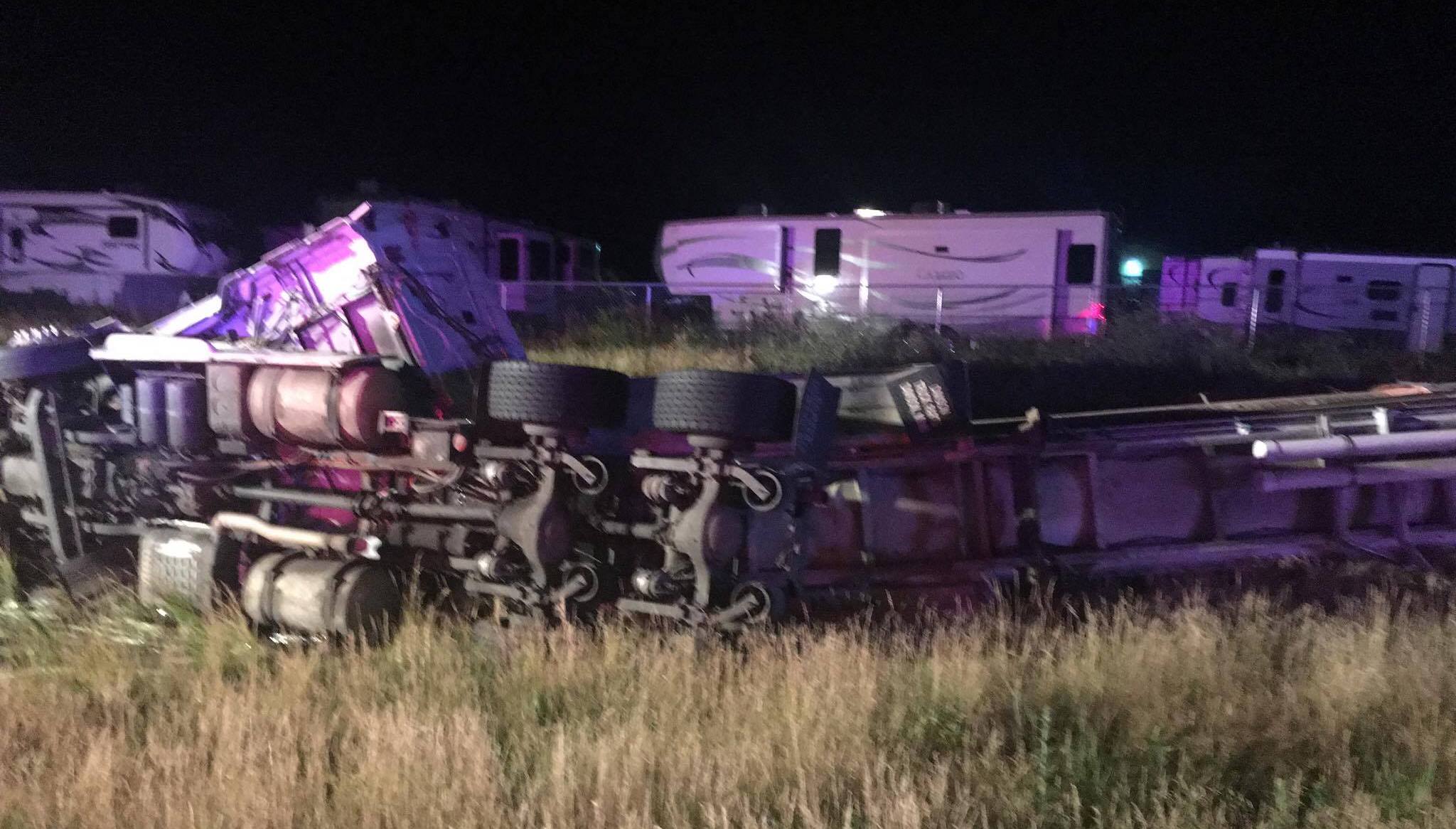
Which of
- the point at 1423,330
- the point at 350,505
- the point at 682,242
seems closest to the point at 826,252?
the point at 682,242

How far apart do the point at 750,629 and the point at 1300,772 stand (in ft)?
7.53

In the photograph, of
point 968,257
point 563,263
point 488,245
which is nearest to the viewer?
point 968,257

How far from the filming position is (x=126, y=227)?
2014cm

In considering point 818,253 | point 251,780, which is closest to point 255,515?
point 251,780

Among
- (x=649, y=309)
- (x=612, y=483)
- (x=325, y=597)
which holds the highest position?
(x=649, y=309)

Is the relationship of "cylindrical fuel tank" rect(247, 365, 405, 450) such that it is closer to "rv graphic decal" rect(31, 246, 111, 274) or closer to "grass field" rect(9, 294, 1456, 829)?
"grass field" rect(9, 294, 1456, 829)

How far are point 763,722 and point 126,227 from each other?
21.6m

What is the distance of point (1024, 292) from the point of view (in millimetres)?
15789

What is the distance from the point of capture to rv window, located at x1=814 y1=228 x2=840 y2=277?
1870 cm

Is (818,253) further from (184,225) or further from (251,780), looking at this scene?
(251,780)

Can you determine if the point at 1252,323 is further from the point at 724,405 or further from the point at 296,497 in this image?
the point at 296,497

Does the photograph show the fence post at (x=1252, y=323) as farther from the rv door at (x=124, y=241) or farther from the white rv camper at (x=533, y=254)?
the rv door at (x=124, y=241)

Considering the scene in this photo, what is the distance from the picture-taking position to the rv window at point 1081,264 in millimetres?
16703

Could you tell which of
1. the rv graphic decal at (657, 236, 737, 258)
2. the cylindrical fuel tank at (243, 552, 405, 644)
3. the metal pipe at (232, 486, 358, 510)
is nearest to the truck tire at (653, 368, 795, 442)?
the cylindrical fuel tank at (243, 552, 405, 644)
